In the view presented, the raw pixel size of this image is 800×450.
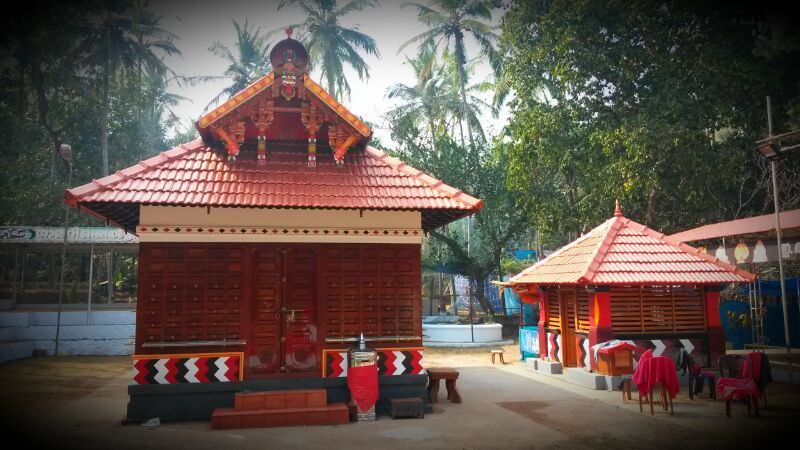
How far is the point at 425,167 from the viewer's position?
26078 millimetres

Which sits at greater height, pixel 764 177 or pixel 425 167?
pixel 425 167

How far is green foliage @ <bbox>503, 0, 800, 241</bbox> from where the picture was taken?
721 inches

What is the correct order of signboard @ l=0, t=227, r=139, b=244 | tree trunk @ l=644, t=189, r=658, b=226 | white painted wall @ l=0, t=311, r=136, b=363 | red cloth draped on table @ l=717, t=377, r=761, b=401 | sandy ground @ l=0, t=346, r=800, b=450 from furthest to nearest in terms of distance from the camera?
signboard @ l=0, t=227, r=139, b=244, tree trunk @ l=644, t=189, r=658, b=226, white painted wall @ l=0, t=311, r=136, b=363, red cloth draped on table @ l=717, t=377, r=761, b=401, sandy ground @ l=0, t=346, r=800, b=450

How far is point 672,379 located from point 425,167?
18.0 m

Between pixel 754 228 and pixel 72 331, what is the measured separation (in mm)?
21533

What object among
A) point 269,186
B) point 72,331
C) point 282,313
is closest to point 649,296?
point 282,313

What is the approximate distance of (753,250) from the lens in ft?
44.1

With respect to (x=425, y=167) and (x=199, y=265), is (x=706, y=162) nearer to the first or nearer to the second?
(x=425, y=167)

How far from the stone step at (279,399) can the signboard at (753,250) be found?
11009mm

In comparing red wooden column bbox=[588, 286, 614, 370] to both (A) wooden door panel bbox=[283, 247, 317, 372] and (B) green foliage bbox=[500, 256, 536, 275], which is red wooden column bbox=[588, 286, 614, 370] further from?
(B) green foliage bbox=[500, 256, 536, 275]

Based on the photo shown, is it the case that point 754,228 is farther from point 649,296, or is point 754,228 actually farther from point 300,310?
point 300,310

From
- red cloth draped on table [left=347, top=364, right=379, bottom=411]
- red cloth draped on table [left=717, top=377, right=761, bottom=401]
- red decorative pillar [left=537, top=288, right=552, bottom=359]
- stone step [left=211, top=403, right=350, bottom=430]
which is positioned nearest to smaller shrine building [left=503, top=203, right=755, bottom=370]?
red decorative pillar [left=537, top=288, right=552, bottom=359]

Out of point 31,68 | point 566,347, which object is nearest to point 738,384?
point 566,347

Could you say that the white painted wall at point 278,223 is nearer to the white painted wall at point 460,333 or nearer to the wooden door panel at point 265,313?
the wooden door panel at point 265,313
